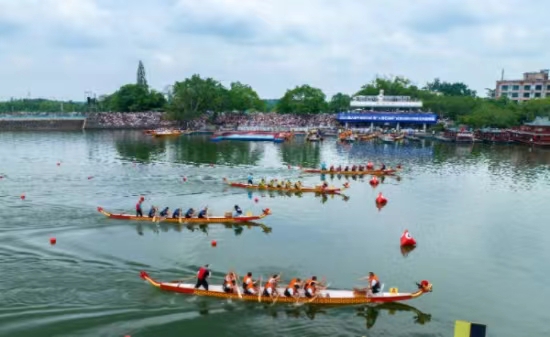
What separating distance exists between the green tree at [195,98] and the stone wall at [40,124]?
23843 mm

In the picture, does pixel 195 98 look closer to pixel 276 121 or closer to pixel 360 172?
pixel 276 121

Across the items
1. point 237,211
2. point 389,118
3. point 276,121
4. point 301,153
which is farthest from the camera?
point 276,121

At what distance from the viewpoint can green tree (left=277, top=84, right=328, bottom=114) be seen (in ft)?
420

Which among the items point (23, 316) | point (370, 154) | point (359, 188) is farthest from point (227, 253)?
point (370, 154)

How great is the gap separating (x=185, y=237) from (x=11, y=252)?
9.35 meters

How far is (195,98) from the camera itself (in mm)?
115688

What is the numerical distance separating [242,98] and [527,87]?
296ft

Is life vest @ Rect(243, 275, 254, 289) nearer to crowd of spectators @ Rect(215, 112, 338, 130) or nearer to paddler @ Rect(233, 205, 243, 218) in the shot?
paddler @ Rect(233, 205, 243, 218)

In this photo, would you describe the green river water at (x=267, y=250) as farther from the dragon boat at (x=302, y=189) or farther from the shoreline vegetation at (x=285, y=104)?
the shoreline vegetation at (x=285, y=104)

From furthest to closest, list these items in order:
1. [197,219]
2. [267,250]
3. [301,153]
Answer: [301,153], [197,219], [267,250]

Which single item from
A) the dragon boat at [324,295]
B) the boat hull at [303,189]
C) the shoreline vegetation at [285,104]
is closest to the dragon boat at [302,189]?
the boat hull at [303,189]

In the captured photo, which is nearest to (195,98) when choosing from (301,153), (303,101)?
(303,101)

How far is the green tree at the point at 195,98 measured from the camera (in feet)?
373

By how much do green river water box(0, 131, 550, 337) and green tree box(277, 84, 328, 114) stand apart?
73.6 meters
